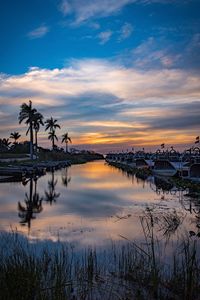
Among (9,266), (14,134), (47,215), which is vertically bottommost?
(47,215)

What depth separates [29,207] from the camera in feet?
72.5

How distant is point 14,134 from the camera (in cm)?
12531

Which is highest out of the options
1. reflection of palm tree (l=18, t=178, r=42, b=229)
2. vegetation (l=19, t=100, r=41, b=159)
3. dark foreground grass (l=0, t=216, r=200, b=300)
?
vegetation (l=19, t=100, r=41, b=159)

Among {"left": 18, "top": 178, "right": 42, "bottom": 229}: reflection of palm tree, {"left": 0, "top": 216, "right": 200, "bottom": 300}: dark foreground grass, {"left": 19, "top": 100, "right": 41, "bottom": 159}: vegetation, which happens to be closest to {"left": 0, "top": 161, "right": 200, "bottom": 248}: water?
{"left": 18, "top": 178, "right": 42, "bottom": 229}: reflection of palm tree

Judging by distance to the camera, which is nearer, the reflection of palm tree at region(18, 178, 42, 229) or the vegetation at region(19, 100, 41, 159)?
the reflection of palm tree at region(18, 178, 42, 229)

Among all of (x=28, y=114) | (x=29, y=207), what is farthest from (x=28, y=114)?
(x=29, y=207)

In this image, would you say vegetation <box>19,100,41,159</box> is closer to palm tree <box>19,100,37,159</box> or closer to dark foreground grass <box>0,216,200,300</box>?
palm tree <box>19,100,37,159</box>

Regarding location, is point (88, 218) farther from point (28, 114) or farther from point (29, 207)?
point (28, 114)

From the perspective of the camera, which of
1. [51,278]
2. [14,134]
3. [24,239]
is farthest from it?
[14,134]

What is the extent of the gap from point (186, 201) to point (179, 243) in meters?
10.9

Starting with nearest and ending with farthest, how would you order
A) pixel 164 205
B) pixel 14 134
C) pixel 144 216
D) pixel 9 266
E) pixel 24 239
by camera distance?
pixel 9 266 < pixel 24 239 < pixel 144 216 < pixel 164 205 < pixel 14 134

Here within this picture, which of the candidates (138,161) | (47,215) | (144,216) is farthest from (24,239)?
(138,161)

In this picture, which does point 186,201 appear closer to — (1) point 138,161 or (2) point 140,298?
(2) point 140,298

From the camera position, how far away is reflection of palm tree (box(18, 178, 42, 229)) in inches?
703
